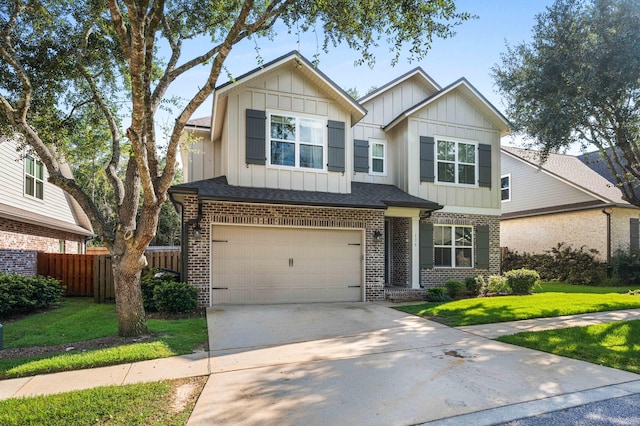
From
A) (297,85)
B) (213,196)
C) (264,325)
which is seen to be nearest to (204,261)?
(213,196)

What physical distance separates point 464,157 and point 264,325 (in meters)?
9.80

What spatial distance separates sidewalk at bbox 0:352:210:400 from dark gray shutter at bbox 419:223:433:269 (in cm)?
889

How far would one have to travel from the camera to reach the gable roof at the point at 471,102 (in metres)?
13.5

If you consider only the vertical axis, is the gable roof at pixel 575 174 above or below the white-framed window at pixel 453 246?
above

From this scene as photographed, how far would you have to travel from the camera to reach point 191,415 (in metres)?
3.95

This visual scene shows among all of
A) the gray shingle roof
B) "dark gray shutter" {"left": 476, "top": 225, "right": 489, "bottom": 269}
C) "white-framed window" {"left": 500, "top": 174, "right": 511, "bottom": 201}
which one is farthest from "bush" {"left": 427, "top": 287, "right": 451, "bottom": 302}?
"white-framed window" {"left": 500, "top": 174, "right": 511, "bottom": 201}

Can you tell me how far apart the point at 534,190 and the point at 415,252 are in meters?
10.3

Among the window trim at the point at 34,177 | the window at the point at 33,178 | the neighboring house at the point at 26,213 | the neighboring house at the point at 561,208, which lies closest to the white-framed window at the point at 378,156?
the neighboring house at the point at 561,208

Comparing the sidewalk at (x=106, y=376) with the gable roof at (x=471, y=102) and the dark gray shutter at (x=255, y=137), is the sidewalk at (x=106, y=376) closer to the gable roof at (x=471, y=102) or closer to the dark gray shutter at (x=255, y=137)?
the dark gray shutter at (x=255, y=137)

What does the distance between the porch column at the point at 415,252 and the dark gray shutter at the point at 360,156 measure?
103 inches

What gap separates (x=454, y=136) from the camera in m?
14.0

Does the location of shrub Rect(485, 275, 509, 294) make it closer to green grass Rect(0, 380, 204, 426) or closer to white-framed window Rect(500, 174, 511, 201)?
white-framed window Rect(500, 174, 511, 201)

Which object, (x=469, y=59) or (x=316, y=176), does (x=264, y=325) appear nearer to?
(x=316, y=176)

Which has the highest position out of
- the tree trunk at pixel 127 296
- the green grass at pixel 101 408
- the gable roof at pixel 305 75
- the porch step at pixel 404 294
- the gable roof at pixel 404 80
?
the gable roof at pixel 404 80
